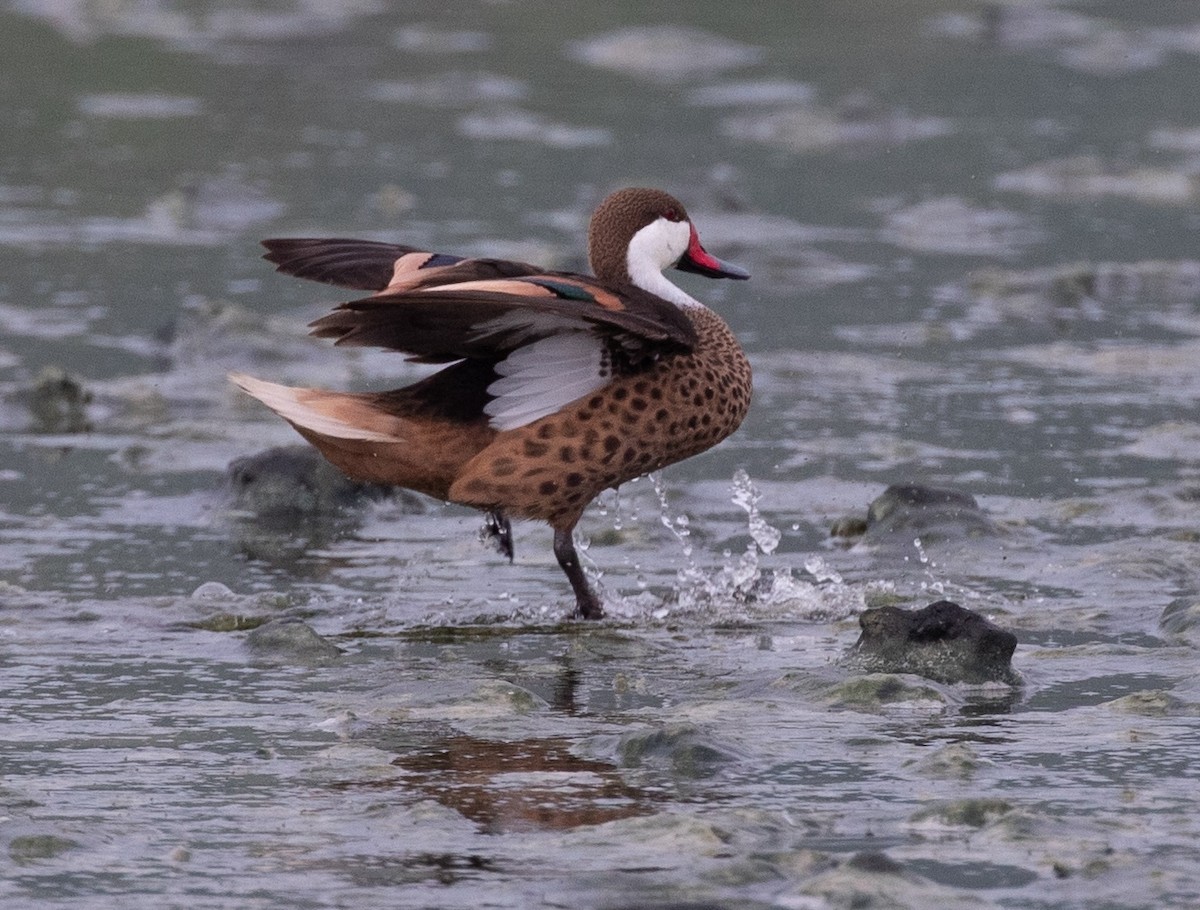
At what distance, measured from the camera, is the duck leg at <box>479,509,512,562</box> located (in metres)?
6.67

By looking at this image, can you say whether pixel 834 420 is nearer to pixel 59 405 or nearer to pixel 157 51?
pixel 59 405

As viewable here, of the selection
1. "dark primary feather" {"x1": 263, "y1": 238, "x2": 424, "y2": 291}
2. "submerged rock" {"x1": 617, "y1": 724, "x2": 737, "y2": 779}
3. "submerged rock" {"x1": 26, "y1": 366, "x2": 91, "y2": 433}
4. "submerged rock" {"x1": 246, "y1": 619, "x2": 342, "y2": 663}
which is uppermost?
"dark primary feather" {"x1": 263, "y1": 238, "x2": 424, "y2": 291}

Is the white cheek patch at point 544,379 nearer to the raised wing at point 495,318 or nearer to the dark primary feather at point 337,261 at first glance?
the raised wing at point 495,318

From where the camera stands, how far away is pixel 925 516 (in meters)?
7.14

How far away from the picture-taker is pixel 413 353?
627 cm

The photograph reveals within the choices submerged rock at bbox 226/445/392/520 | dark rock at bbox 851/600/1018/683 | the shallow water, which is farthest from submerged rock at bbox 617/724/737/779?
submerged rock at bbox 226/445/392/520

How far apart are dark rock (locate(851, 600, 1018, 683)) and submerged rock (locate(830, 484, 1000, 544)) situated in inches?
54.6

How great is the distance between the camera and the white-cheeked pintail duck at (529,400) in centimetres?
599

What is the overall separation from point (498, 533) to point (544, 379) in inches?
26.3

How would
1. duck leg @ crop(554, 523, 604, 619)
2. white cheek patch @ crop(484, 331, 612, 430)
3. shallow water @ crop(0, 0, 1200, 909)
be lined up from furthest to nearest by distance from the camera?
duck leg @ crop(554, 523, 604, 619) → white cheek patch @ crop(484, 331, 612, 430) → shallow water @ crop(0, 0, 1200, 909)

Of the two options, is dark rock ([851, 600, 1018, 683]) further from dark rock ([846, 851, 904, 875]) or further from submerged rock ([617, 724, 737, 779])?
dark rock ([846, 851, 904, 875])

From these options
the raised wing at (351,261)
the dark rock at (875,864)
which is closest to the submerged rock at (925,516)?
Answer: the raised wing at (351,261)

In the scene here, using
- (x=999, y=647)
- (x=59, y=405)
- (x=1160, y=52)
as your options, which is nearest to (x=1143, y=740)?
(x=999, y=647)

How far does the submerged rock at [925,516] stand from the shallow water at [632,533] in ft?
0.26
